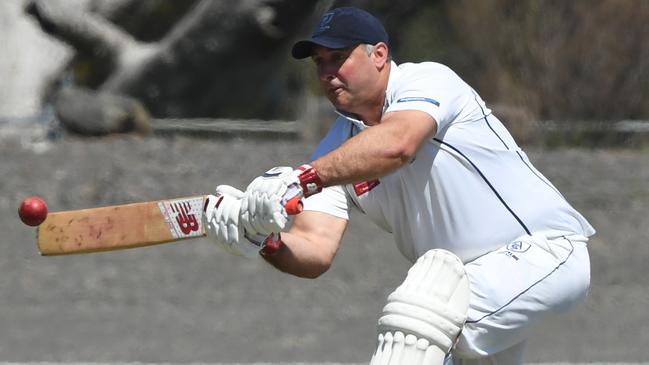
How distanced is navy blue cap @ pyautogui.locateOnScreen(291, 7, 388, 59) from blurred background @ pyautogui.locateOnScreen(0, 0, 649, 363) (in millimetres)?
3358

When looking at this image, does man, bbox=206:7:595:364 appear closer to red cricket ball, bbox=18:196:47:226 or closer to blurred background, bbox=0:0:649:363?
red cricket ball, bbox=18:196:47:226

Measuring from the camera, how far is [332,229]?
4.55 metres

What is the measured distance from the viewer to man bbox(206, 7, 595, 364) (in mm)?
3861

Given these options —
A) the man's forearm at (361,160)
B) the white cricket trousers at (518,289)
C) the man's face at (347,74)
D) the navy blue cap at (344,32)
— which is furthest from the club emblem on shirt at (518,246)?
the navy blue cap at (344,32)

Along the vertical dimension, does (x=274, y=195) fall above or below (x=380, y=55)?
below

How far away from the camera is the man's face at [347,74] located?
4.21 metres

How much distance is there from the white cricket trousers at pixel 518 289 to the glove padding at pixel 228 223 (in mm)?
667

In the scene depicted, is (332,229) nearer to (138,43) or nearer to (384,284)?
(384,284)

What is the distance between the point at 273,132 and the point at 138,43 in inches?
81.2

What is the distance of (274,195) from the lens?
372cm

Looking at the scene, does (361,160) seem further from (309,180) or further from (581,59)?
(581,59)

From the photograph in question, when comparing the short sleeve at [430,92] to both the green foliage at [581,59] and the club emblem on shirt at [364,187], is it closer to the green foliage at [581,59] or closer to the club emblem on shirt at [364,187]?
the club emblem on shirt at [364,187]

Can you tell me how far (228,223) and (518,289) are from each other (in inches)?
35.0

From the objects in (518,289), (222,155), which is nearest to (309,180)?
(518,289)
